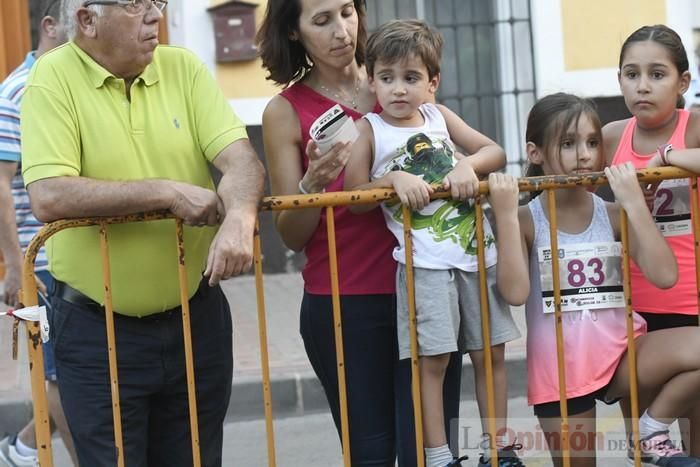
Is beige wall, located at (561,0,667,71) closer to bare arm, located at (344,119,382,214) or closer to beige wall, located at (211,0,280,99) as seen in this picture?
beige wall, located at (211,0,280,99)

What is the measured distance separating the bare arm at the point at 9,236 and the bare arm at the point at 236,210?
5.97ft

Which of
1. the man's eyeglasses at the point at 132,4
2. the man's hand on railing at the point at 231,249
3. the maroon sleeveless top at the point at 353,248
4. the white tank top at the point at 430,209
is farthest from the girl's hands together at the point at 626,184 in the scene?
the man's eyeglasses at the point at 132,4

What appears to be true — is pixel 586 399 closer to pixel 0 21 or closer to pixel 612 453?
pixel 612 453

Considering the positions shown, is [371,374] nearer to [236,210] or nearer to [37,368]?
[236,210]

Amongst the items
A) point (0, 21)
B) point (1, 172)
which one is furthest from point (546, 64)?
point (1, 172)

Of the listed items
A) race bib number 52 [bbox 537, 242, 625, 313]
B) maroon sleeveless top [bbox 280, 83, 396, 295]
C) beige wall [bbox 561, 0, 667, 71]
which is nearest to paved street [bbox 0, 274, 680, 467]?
race bib number 52 [bbox 537, 242, 625, 313]

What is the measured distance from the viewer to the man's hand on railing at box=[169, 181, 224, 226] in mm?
3645

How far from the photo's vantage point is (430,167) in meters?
3.92

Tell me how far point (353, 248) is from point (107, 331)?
0.78 m

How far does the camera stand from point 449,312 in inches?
151

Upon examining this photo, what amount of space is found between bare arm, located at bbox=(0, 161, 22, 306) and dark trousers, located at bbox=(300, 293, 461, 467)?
1.85 metres

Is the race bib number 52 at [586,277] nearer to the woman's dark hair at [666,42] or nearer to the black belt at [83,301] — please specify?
the woman's dark hair at [666,42]

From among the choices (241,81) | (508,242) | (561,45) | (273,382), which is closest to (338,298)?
(508,242)

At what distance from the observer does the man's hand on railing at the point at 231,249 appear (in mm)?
3557
